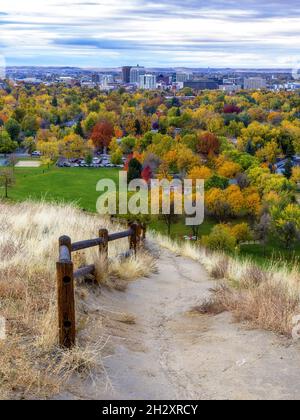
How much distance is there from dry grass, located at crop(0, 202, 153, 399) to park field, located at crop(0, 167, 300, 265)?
34.3 m

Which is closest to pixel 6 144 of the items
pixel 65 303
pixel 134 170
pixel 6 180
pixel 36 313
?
pixel 134 170

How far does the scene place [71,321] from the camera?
5371 millimetres

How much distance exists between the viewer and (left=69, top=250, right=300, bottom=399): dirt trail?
509cm

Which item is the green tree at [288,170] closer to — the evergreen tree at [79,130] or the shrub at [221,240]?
the shrub at [221,240]

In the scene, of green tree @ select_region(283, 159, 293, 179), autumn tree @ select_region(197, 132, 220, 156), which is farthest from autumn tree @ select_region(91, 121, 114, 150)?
green tree @ select_region(283, 159, 293, 179)

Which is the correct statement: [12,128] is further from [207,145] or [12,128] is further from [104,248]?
[104,248]

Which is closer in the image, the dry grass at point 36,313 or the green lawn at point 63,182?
the dry grass at point 36,313

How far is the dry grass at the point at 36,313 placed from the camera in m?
4.65

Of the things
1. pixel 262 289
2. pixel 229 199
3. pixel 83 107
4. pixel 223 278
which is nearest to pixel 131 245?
pixel 223 278

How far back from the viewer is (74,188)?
64.4 meters

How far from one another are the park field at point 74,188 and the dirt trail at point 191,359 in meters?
36.0

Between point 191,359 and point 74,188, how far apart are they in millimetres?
59242

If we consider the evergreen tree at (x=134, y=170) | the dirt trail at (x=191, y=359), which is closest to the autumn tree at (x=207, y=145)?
the evergreen tree at (x=134, y=170)
